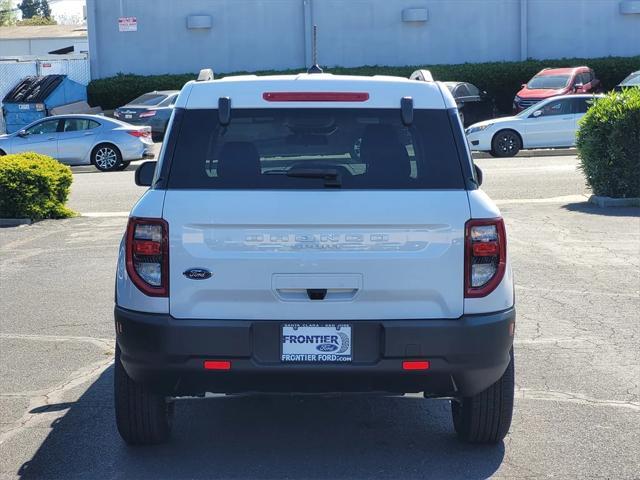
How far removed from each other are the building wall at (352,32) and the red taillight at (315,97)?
34.9 meters

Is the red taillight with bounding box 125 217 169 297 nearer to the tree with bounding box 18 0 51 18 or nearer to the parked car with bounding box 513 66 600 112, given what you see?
the parked car with bounding box 513 66 600 112

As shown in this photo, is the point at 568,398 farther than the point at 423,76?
Yes

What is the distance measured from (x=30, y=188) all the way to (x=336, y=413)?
9.94 m

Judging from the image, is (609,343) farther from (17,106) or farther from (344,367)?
(17,106)

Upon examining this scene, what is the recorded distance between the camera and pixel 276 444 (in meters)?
5.95

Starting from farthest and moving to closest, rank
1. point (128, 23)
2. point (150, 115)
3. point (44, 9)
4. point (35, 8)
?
point (44, 9), point (35, 8), point (128, 23), point (150, 115)

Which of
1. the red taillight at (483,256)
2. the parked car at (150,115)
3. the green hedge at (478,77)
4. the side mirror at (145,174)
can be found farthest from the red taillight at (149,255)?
the green hedge at (478,77)

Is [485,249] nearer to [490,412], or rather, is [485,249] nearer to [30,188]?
[490,412]

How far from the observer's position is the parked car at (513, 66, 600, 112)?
31422 millimetres

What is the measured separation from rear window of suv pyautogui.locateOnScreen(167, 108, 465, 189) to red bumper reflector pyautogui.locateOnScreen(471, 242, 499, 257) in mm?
298

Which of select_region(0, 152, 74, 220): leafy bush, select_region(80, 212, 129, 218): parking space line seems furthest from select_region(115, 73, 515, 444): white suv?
select_region(80, 212, 129, 218): parking space line

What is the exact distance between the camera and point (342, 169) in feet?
17.7

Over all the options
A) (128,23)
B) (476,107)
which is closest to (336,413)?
(476,107)

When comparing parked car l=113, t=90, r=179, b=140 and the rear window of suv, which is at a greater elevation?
the rear window of suv
